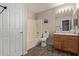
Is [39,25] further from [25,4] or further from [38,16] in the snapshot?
[25,4]

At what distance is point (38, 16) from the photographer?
60.9 inches

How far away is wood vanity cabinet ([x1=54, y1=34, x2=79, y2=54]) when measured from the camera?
5.39 feet

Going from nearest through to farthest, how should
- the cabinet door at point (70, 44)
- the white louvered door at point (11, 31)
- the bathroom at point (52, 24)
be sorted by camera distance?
the white louvered door at point (11, 31)
the bathroom at point (52, 24)
the cabinet door at point (70, 44)

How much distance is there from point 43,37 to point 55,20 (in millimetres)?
376

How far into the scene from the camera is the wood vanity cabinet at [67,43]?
164 cm

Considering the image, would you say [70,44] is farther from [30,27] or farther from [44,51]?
[30,27]

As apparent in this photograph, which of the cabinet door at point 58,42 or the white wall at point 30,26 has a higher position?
the white wall at point 30,26

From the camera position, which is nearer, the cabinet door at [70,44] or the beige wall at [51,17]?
the beige wall at [51,17]

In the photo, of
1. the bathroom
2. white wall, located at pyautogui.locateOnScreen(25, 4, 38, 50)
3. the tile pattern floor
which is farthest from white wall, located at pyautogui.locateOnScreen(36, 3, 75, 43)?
the tile pattern floor

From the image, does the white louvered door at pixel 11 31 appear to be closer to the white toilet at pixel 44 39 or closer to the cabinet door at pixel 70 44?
the white toilet at pixel 44 39

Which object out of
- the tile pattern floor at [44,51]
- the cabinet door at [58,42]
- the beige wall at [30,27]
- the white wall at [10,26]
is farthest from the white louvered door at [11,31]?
the cabinet door at [58,42]

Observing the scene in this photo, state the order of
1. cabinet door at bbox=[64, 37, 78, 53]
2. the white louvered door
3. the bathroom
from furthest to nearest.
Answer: cabinet door at bbox=[64, 37, 78, 53] → the bathroom → the white louvered door

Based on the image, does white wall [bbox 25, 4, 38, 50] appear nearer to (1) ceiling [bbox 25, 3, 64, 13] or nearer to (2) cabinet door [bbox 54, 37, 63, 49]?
(1) ceiling [bbox 25, 3, 64, 13]

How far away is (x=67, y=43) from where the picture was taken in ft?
5.49
